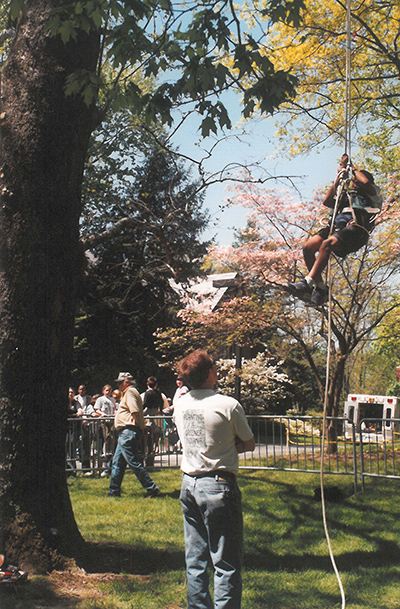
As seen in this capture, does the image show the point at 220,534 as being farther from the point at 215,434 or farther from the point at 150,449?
the point at 150,449

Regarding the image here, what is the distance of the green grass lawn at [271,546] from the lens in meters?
4.93

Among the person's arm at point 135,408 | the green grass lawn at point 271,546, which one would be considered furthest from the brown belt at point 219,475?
the person's arm at point 135,408

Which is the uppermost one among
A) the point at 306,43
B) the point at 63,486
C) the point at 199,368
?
the point at 306,43

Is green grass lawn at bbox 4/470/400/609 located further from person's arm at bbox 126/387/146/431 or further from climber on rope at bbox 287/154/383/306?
climber on rope at bbox 287/154/383/306

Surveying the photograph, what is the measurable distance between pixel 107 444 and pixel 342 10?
33.7 feet

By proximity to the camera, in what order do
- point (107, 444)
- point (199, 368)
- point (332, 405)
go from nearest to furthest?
point (199, 368) → point (107, 444) → point (332, 405)

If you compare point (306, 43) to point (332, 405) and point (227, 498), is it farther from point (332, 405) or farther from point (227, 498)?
point (227, 498)

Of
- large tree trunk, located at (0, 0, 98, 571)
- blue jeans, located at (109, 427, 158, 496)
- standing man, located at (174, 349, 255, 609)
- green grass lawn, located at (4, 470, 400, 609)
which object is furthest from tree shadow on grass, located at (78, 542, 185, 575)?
blue jeans, located at (109, 427, 158, 496)

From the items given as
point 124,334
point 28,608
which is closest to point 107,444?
point 28,608

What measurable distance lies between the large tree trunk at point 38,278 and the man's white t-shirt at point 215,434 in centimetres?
200

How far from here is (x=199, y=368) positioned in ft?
13.2

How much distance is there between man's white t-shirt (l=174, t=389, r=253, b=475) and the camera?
3791mm

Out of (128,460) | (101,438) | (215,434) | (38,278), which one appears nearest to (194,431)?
(215,434)

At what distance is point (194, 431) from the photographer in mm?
3895
